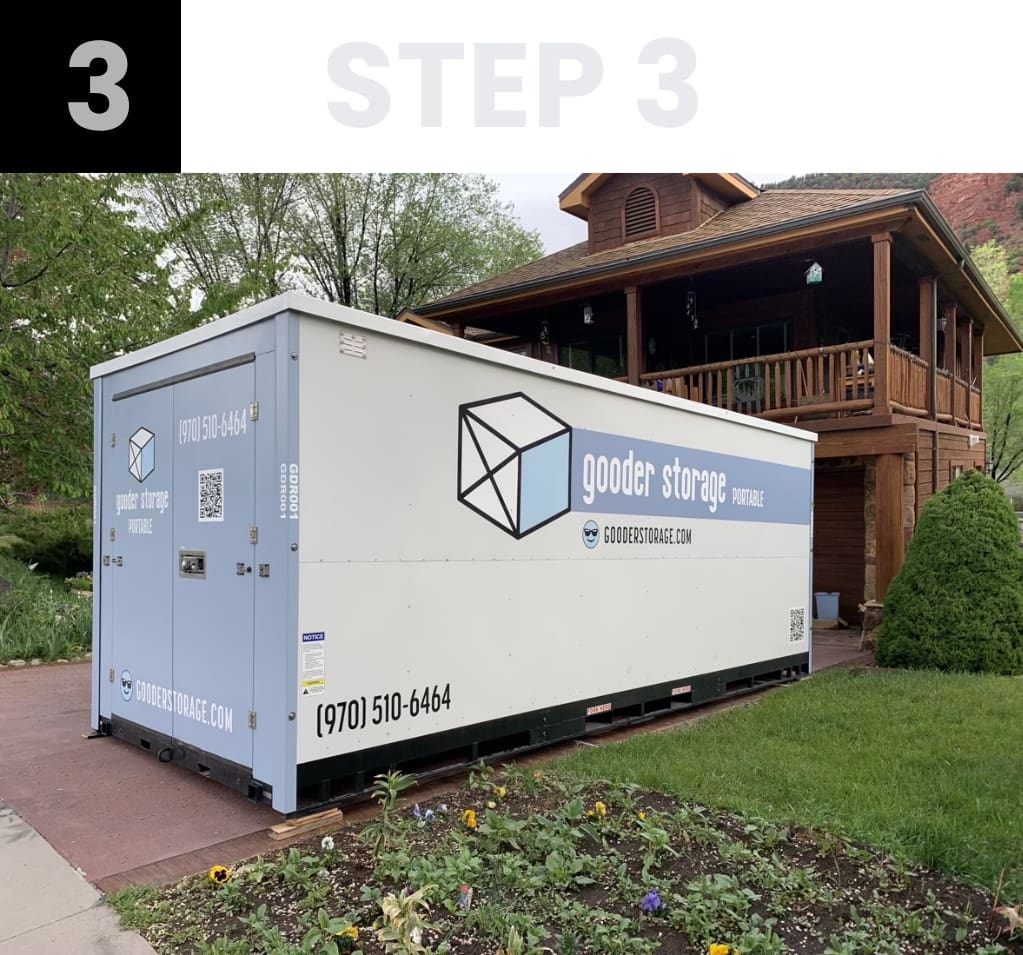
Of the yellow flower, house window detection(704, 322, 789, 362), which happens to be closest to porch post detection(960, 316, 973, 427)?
house window detection(704, 322, 789, 362)

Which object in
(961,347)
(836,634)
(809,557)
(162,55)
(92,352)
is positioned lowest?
(836,634)

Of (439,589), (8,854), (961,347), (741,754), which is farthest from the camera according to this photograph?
(961,347)

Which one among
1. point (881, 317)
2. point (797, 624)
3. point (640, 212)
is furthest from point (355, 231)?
point (797, 624)

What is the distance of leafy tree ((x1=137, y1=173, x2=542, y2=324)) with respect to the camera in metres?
27.5

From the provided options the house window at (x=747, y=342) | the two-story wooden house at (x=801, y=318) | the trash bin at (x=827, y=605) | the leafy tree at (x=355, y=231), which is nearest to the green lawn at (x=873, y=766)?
the two-story wooden house at (x=801, y=318)

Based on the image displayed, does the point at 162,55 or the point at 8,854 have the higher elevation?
the point at 162,55

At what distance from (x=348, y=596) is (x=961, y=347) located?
1828 centimetres

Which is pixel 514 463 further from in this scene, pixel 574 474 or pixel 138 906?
pixel 138 906

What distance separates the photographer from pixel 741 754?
5133 millimetres

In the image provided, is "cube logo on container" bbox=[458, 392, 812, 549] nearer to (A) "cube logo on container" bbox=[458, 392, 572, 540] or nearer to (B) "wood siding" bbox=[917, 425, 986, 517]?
(A) "cube logo on container" bbox=[458, 392, 572, 540]

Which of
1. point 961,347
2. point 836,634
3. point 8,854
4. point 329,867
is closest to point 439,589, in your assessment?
point 329,867

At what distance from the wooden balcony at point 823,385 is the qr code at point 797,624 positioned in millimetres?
3667

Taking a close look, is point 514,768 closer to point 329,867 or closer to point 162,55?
point 329,867

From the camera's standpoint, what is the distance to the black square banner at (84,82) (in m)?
8.66
